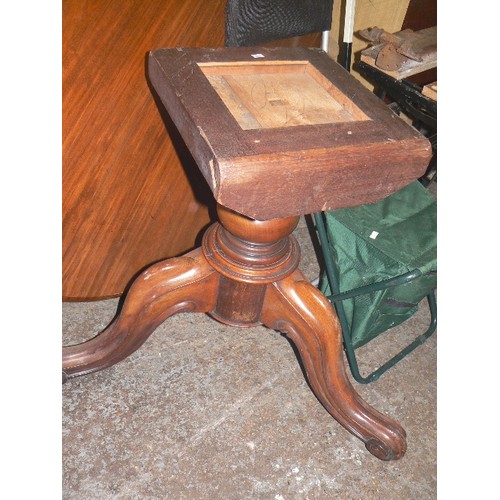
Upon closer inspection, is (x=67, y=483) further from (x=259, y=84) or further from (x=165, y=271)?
(x=259, y=84)

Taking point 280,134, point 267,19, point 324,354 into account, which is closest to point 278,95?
point 280,134

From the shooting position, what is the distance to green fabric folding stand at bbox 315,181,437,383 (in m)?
1.22

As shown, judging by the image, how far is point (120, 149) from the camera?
111cm

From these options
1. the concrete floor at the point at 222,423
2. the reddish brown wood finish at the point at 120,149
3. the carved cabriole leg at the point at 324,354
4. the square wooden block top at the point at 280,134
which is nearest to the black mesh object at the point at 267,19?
the reddish brown wood finish at the point at 120,149

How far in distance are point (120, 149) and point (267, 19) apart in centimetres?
42

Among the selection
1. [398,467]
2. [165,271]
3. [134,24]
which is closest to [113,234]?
[165,271]

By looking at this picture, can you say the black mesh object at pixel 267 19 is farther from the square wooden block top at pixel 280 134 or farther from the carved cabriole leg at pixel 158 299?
the carved cabriole leg at pixel 158 299

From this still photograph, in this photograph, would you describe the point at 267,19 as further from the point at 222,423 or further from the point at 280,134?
the point at 222,423

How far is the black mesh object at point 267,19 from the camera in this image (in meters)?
1.09

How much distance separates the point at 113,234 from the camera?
1226mm

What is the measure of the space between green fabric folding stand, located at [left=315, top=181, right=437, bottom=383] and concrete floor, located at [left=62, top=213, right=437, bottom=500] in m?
0.16

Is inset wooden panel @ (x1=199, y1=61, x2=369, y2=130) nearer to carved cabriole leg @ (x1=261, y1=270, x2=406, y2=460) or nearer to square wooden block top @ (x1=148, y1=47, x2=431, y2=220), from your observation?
square wooden block top @ (x1=148, y1=47, x2=431, y2=220)

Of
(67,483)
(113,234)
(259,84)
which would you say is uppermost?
(259,84)

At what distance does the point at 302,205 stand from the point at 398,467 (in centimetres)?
83
